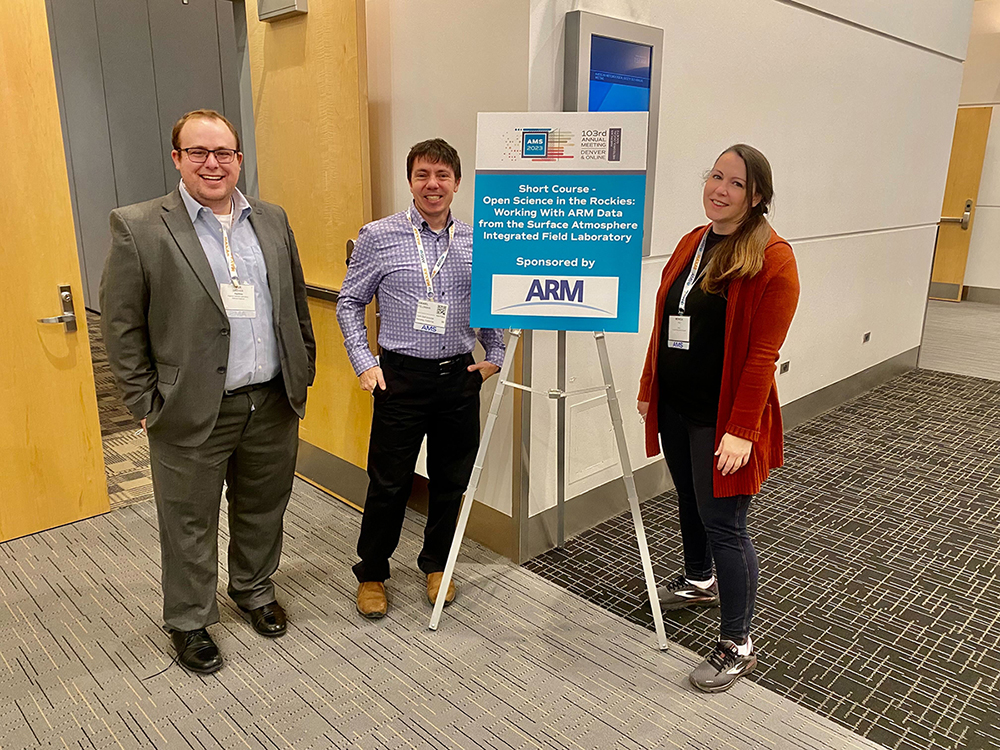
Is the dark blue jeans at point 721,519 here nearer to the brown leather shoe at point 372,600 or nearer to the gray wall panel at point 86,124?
the brown leather shoe at point 372,600

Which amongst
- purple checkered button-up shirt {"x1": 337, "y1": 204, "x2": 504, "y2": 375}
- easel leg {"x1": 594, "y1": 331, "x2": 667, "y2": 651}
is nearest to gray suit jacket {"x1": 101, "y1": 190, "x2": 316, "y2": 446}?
purple checkered button-up shirt {"x1": 337, "y1": 204, "x2": 504, "y2": 375}

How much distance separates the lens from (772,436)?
2.19 metres

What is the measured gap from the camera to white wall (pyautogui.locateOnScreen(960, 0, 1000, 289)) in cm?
852

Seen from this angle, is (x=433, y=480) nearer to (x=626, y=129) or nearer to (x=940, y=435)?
(x=626, y=129)

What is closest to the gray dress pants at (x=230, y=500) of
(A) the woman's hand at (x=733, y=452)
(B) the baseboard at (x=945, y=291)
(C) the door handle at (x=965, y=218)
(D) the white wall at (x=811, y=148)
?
(D) the white wall at (x=811, y=148)

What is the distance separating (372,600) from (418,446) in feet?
1.89

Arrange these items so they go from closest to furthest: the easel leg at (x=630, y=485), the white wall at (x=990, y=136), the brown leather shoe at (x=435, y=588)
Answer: the easel leg at (x=630, y=485) < the brown leather shoe at (x=435, y=588) < the white wall at (x=990, y=136)

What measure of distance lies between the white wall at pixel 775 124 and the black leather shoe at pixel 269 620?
1042 millimetres

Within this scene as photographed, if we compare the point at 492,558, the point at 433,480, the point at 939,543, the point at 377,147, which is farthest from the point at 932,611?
the point at 377,147

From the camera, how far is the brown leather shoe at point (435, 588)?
269 cm

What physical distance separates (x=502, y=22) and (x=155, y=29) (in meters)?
4.59

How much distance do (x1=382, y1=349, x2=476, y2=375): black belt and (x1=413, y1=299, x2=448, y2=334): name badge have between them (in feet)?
0.37

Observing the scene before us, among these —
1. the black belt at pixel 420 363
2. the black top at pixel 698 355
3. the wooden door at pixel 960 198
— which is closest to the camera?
the black top at pixel 698 355

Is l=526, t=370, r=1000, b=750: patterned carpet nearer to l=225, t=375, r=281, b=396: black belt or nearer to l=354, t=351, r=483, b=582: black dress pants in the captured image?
l=354, t=351, r=483, b=582: black dress pants
